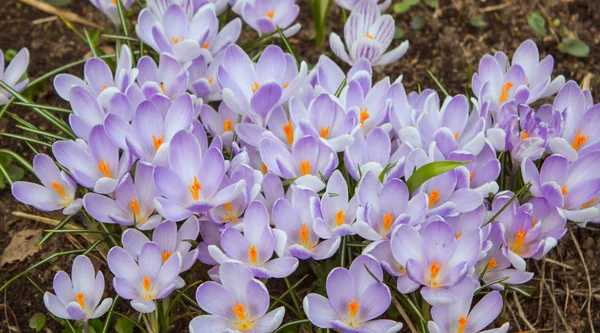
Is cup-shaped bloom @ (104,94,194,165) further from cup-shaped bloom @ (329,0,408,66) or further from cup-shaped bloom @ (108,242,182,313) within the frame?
cup-shaped bloom @ (329,0,408,66)

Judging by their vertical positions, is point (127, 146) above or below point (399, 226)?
above

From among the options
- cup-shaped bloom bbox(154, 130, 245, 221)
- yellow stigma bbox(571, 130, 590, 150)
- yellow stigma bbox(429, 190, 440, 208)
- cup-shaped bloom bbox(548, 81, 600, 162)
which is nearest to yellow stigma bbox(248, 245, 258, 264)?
cup-shaped bloom bbox(154, 130, 245, 221)

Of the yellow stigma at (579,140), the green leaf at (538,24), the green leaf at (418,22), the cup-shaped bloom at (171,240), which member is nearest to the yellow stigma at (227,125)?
the cup-shaped bloom at (171,240)

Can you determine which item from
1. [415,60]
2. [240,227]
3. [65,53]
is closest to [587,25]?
[415,60]

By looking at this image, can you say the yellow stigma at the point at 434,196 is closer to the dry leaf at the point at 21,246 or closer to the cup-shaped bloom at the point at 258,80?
the cup-shaped bloom at the point at 258,80

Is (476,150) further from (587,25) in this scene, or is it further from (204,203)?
(587,25)

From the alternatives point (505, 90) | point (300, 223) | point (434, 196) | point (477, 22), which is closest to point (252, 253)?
point (300, 223)
